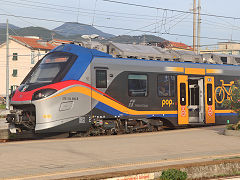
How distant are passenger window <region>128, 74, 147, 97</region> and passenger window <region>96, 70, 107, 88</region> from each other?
4.27ft

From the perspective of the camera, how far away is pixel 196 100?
21.0m

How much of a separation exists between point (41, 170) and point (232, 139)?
8.42m

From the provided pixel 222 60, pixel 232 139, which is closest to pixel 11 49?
pixel 222 60

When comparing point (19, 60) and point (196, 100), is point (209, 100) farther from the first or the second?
point (19, 60)

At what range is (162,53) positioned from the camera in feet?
67.4

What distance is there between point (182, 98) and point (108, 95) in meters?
4.52

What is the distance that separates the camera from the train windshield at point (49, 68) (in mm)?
16192

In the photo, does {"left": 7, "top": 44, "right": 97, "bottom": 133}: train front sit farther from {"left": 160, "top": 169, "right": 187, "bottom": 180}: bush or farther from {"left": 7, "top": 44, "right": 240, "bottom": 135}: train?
{"left": 160, "top": 169, "right": 187, "bottom": 180}: bush

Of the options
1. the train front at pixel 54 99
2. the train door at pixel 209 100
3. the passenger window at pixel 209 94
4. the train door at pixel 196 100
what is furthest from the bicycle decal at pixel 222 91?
the train front at pixel 54 99

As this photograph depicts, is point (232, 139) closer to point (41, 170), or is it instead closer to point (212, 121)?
point (212, 121)

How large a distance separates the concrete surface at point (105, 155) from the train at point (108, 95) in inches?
97.3

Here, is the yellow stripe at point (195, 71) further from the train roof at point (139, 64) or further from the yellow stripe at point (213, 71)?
the yellow stripe at point (213, 71)

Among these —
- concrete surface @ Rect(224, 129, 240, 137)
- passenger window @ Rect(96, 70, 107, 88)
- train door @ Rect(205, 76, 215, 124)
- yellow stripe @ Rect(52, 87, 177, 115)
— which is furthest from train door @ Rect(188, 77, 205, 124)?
passenger window @ Rect(96, 70, 107, 88)

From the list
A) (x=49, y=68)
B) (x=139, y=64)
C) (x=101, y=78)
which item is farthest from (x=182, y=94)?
(x=49, y=68)
